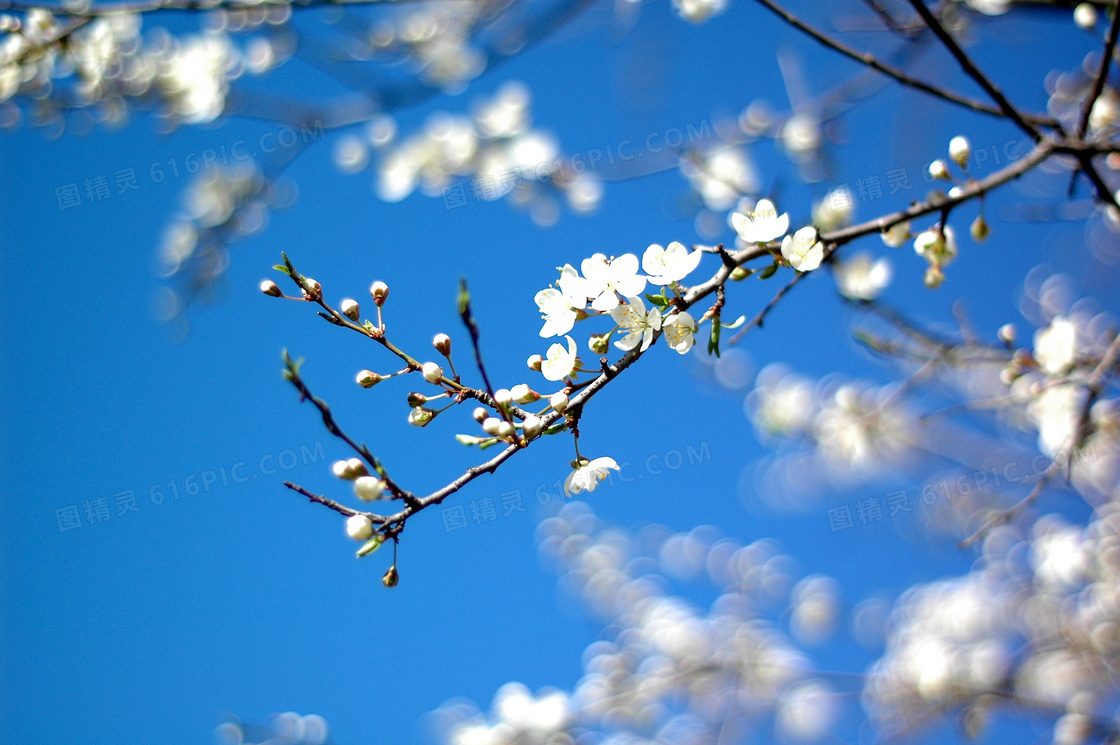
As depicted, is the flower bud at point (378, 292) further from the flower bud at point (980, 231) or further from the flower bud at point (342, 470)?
the flower bud at point (980, 231)

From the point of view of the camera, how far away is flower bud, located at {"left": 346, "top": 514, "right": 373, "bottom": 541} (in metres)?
1.12

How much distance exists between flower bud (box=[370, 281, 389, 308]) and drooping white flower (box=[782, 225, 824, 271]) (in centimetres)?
80

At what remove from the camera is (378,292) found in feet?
4.41

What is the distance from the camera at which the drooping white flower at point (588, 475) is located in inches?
51.1

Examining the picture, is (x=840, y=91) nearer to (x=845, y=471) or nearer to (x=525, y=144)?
(x=525, y=144)

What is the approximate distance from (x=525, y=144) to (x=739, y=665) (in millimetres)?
3948

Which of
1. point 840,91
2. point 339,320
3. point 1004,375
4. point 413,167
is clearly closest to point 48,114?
point 413,167

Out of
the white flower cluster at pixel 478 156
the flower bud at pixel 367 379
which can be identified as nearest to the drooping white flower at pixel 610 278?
the flower bud at pixel 367 379

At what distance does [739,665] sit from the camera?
4.73 m

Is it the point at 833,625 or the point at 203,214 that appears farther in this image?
the point at 833,625

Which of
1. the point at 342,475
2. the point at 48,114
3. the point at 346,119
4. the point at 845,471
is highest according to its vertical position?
the point at 48,114

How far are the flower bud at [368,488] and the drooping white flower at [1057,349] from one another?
81.5 inches

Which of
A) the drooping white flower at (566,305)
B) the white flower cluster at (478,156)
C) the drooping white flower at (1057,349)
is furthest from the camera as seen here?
the white flower cluster at (478,156)

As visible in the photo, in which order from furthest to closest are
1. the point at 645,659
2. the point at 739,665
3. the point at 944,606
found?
the point at 944,606 < the point at 645,659 < the point at 739,665
